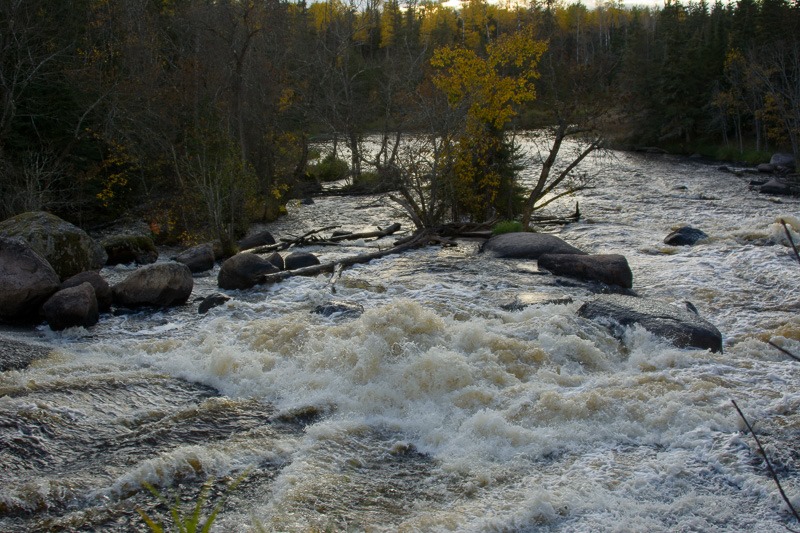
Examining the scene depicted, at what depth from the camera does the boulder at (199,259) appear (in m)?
14.2

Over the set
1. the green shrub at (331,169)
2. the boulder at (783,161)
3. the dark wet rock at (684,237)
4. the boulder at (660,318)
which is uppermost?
the green shrub at (331,169)

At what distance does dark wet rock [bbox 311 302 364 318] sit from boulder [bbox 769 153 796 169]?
28.8 m

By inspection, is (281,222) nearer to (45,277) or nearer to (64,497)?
(45,277)

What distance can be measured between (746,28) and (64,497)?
47778 millimetres

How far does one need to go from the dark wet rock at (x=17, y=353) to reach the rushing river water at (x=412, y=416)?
30 centimetres

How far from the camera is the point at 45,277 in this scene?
1056 centimetres

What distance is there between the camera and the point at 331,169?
32.0 metres

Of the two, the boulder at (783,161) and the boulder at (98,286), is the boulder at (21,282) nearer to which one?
the boulder at (98,286)

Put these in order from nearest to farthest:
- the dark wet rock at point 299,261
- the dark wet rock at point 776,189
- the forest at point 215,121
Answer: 1. the dark wet rock at point 299,261
2. the forest at point 215,121
3. the dark wet rock at point 776,189

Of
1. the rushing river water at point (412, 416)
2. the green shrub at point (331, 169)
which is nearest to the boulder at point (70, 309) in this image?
the rushing river water at point (412, 416)

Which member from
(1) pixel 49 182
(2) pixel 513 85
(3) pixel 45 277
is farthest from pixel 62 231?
(2) pixel 513 85

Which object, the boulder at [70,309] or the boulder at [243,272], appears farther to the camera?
the boulder at [243,272]

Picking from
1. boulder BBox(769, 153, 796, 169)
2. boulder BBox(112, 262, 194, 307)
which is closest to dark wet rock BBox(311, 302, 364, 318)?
boulder BBox(112, 262, 194, 307)

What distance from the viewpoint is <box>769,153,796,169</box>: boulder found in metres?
32.3
